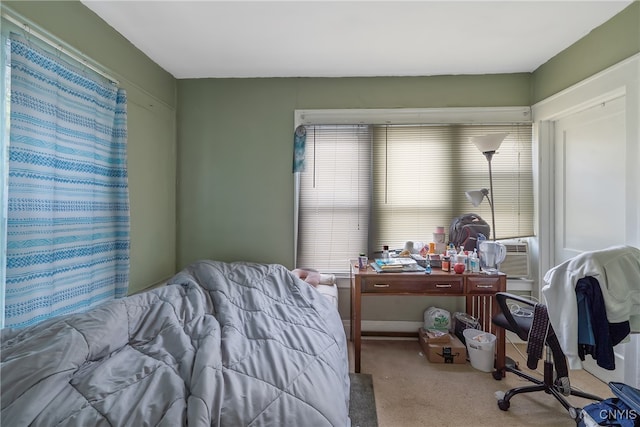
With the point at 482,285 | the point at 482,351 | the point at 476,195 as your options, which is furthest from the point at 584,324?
the point at 476,195

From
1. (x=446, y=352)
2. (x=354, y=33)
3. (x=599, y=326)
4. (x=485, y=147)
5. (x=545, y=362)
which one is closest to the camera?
(x=599, y=326)

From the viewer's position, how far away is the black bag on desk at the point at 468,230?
7.61 ft

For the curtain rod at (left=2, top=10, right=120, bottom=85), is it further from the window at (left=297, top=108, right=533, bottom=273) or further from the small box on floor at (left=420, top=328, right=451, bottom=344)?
the small box on floor at (left=420, top=328, right=451, bottom=344)

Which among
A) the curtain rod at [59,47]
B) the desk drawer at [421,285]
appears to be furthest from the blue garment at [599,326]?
the curtain rod at [59,47]

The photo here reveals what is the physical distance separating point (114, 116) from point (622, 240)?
3.53 meters

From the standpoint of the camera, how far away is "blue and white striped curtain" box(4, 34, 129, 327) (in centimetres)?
128

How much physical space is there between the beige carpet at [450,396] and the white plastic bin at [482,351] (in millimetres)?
55

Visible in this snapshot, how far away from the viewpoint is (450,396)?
178cm

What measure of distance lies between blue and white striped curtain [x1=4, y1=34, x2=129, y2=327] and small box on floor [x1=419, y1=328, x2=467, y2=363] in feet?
7.75

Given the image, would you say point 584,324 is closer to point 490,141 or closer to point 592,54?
point 490,141

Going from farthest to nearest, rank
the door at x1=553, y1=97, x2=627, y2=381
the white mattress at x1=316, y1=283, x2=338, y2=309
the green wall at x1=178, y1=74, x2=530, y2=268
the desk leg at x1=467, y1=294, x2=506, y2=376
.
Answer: the green wall at x1=178, y1=74, x2=530, y2=268
the white mattress at x1=316, y1=283, x2=338, y2=309
the desk leg at x1=467, y1=294, x2=506, y2=376
the door at x1=553, y1=97, x2=627, y2=381

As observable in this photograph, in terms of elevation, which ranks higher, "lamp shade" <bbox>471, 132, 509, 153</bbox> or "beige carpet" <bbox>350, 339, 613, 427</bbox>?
"lamp shade" <bbox>471, 132, 509, 153</bbox>

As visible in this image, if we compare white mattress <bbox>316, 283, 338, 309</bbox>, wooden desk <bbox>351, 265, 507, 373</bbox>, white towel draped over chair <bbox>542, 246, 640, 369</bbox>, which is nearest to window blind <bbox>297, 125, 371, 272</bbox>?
white mattress <bbox>316, 283, 338, 309</bbox>

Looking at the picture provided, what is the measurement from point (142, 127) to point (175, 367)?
192 cm
